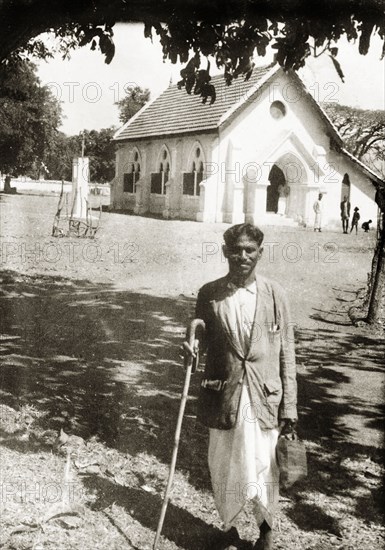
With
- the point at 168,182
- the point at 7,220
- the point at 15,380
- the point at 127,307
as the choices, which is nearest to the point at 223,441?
the point at 15,380

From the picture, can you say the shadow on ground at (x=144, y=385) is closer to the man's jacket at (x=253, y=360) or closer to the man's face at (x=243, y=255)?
the man's jacket at (x=253, y=360)

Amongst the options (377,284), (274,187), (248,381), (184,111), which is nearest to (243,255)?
(248,381)

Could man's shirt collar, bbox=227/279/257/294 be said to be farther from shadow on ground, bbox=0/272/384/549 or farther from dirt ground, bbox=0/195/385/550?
dirt ground, bbox=0/195/385/550

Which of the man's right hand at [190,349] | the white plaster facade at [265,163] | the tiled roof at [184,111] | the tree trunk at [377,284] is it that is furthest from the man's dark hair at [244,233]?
the white plaster facade at [265,163]

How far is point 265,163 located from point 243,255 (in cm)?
2397

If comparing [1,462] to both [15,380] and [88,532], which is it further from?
[15,380]

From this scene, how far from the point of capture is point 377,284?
1019 centimetres

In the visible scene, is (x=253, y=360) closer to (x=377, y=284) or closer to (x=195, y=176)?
(x=377, y=284)

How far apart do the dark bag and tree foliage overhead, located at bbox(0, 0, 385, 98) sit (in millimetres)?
3321

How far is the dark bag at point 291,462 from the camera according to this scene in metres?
3.66

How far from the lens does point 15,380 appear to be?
6770mm

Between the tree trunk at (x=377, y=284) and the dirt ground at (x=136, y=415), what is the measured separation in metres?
0.44

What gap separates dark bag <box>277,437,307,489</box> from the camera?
12.0ft

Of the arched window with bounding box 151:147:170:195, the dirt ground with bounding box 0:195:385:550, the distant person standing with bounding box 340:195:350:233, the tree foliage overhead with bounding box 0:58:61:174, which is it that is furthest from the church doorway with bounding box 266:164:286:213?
the dirt ground with bounding box 0:195:385:550
